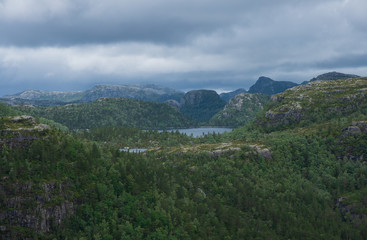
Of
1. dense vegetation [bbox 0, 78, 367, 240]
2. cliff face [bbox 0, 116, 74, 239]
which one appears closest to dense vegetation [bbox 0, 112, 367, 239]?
dense vegetation [bbox 0, 78, 367, 240]

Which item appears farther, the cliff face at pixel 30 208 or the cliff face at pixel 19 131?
the cliff face at pixel 19 131

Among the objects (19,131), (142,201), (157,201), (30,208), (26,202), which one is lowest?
(142,201)

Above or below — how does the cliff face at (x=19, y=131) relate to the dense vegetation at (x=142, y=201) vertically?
above

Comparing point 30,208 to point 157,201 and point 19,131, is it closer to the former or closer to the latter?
point 19,131

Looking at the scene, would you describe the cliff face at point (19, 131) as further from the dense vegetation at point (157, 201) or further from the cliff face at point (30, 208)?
the cliff face at point (30, 208)

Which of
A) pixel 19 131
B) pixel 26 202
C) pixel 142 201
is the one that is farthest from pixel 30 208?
pixel 142 201

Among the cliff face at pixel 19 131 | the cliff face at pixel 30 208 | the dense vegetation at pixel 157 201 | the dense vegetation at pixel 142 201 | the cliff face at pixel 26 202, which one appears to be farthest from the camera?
the cliff face at pixel 19 131

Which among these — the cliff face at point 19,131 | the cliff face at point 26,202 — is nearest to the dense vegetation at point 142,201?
the cliff face at point 26,202

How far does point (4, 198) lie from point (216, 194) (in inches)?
4452

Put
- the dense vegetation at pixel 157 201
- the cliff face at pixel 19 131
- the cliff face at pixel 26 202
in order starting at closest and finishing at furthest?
1. the cliff face at pixel 26 202
2. the dense vegetation at pixel 157 201
3. the cliff face at pixel 19 131

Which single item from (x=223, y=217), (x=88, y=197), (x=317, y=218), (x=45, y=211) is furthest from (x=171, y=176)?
(x=317, y=218)

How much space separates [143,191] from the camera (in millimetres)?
160625

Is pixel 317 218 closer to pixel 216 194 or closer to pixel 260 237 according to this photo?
pixel 260 237

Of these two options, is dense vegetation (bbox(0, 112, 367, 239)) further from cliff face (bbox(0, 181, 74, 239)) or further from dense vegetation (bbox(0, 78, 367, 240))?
cliff face (bbox(0, 181, 74, 239))
